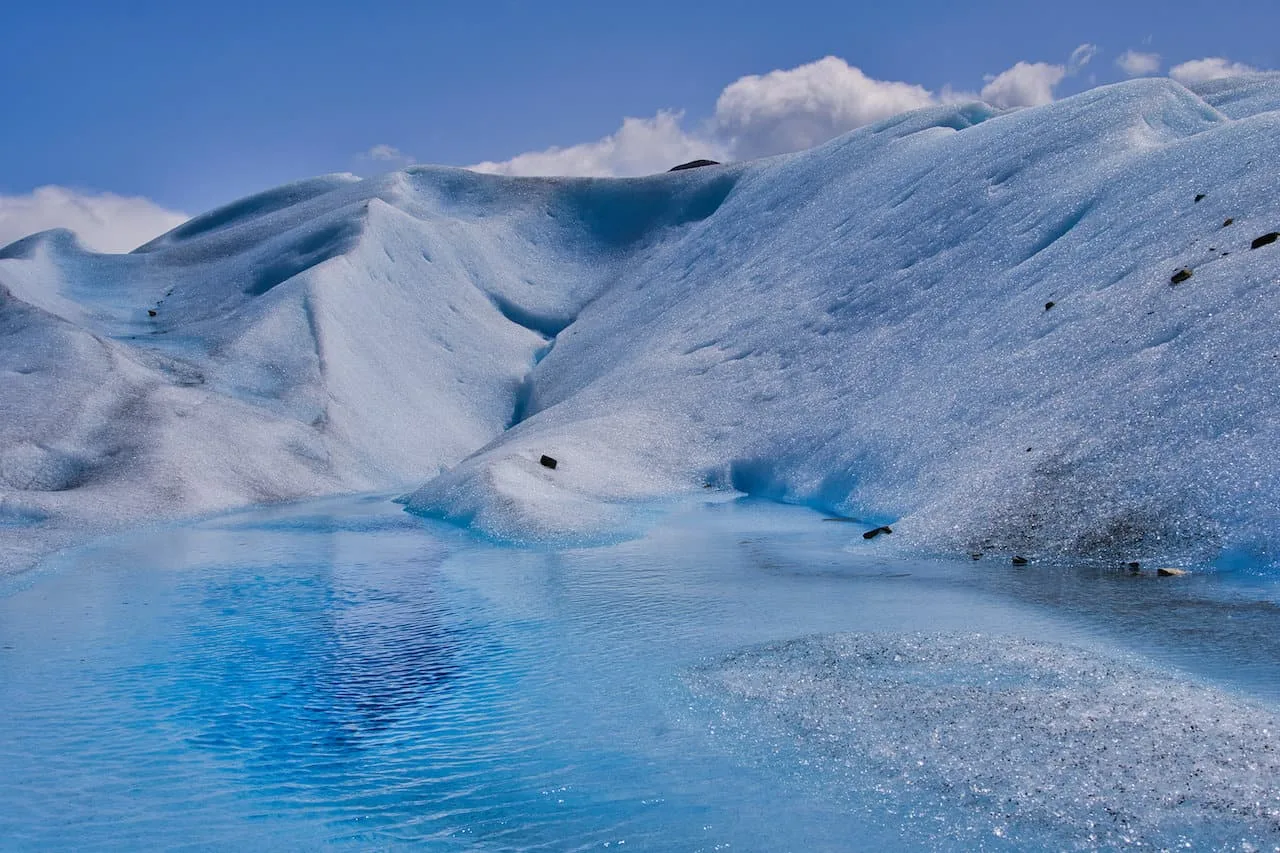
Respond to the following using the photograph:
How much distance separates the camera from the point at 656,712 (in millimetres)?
6457

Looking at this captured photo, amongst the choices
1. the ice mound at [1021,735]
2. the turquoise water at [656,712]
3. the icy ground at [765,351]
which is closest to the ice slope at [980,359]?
the icy ground at [765,351]

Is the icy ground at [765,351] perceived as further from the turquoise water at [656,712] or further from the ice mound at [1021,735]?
the ice mound at [1021,735]

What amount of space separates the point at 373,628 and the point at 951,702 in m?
5.20

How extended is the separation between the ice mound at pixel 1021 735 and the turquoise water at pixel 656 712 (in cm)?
2

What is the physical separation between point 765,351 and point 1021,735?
573 inches

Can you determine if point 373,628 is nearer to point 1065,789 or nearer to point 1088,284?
point 1065,789

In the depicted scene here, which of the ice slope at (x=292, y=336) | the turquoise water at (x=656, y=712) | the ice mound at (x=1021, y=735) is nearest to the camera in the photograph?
the ice mound at (x=1021, y=735)

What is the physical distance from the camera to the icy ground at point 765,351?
11023 millimetres

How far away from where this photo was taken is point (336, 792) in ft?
18.2

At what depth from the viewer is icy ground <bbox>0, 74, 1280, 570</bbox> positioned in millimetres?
11023

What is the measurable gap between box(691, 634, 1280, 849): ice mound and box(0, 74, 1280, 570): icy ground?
366 cm

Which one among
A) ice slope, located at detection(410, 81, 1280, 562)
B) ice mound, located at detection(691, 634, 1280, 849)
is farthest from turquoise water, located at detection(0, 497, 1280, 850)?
ice slope, located at detection(410, 81, 1280, 562)

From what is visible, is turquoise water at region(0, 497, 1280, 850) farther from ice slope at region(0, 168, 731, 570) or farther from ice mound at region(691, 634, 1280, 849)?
ice slope at region(0, 168, 731, 570)

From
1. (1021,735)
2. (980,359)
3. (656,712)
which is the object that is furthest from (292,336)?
(1021,735)
